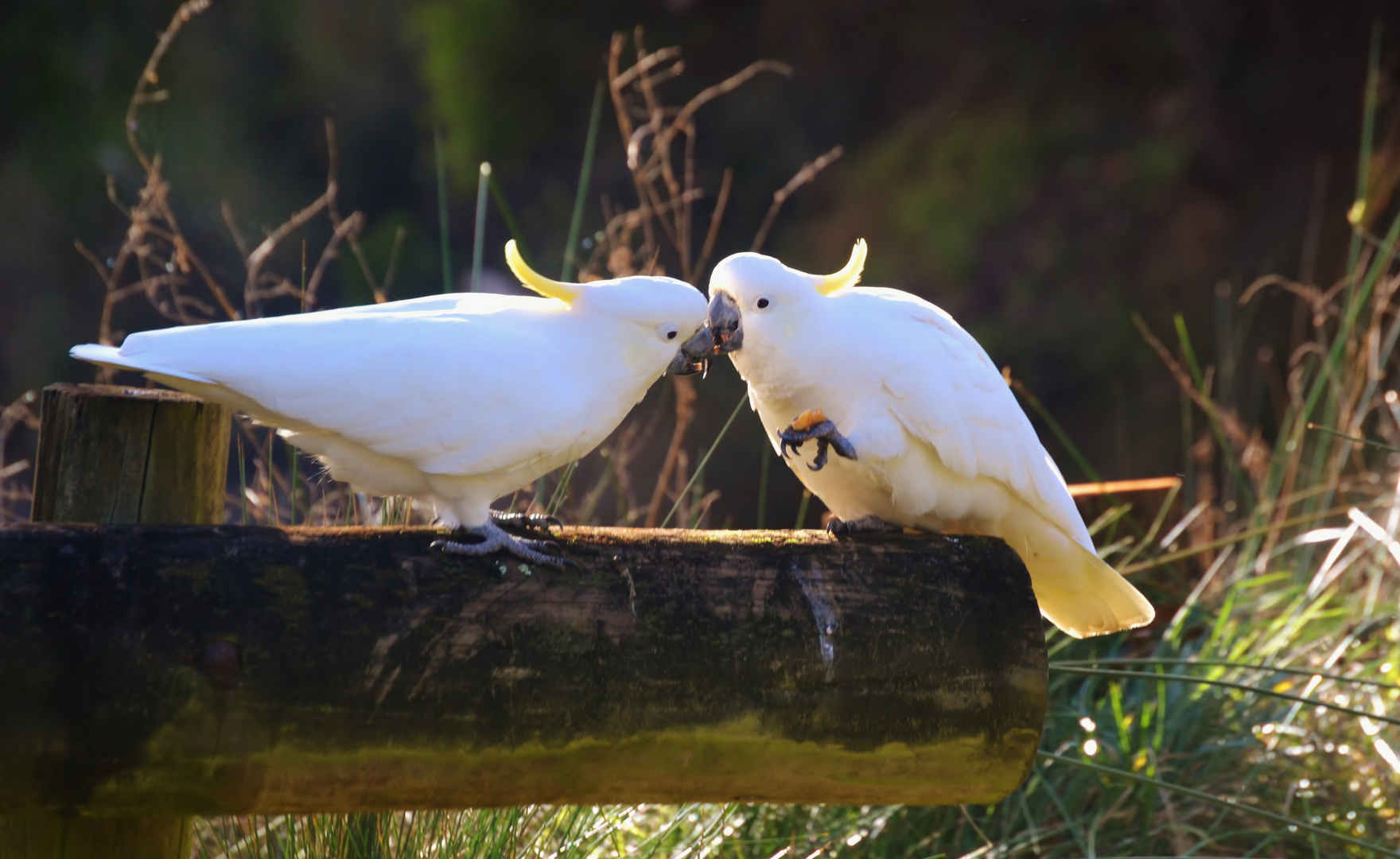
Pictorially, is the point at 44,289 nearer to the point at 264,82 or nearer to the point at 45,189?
the point at 45,189

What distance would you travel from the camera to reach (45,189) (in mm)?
5195

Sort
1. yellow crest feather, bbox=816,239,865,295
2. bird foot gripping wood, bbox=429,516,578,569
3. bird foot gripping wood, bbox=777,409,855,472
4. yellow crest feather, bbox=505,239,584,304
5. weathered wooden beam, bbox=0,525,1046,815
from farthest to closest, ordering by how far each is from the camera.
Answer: yellow crest feather, bbox=816,239,865,295, bird foot gripping wood, bbox=777,409,855,472, yellow crest feather, bbox=505,239,584,304, bird foot gripping wood, bbox=429,516,578,569, weathered wooden beam, bbox=0,525,1046,815

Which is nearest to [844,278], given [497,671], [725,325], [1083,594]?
[725,325]

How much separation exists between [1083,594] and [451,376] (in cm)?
107

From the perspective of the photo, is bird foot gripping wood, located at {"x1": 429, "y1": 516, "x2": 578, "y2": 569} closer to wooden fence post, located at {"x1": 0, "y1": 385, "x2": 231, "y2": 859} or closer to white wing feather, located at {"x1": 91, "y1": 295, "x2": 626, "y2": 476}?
white wing feather, located at {"x1": 91, "y1": 295, "x2": 626, "y2": 476}

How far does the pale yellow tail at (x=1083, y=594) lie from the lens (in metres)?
1.66

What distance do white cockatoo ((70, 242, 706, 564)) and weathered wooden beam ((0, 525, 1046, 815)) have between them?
126mm

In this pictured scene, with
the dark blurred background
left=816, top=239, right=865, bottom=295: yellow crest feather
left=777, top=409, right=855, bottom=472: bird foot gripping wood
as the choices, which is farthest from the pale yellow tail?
the dark blurred background

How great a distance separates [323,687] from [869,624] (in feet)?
2.01

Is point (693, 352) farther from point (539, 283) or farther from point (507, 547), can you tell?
point (507, 547)

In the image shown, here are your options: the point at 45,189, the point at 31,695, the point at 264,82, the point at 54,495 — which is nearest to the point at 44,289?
the point at 45,189

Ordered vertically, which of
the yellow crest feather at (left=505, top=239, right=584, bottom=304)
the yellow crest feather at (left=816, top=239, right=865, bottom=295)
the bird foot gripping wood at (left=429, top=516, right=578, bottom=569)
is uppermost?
the yellow crest feather at (left=816, top=239, right=865, bottom=295)

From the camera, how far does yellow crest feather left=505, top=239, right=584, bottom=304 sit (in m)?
1.48

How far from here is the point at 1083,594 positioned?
1729mm
